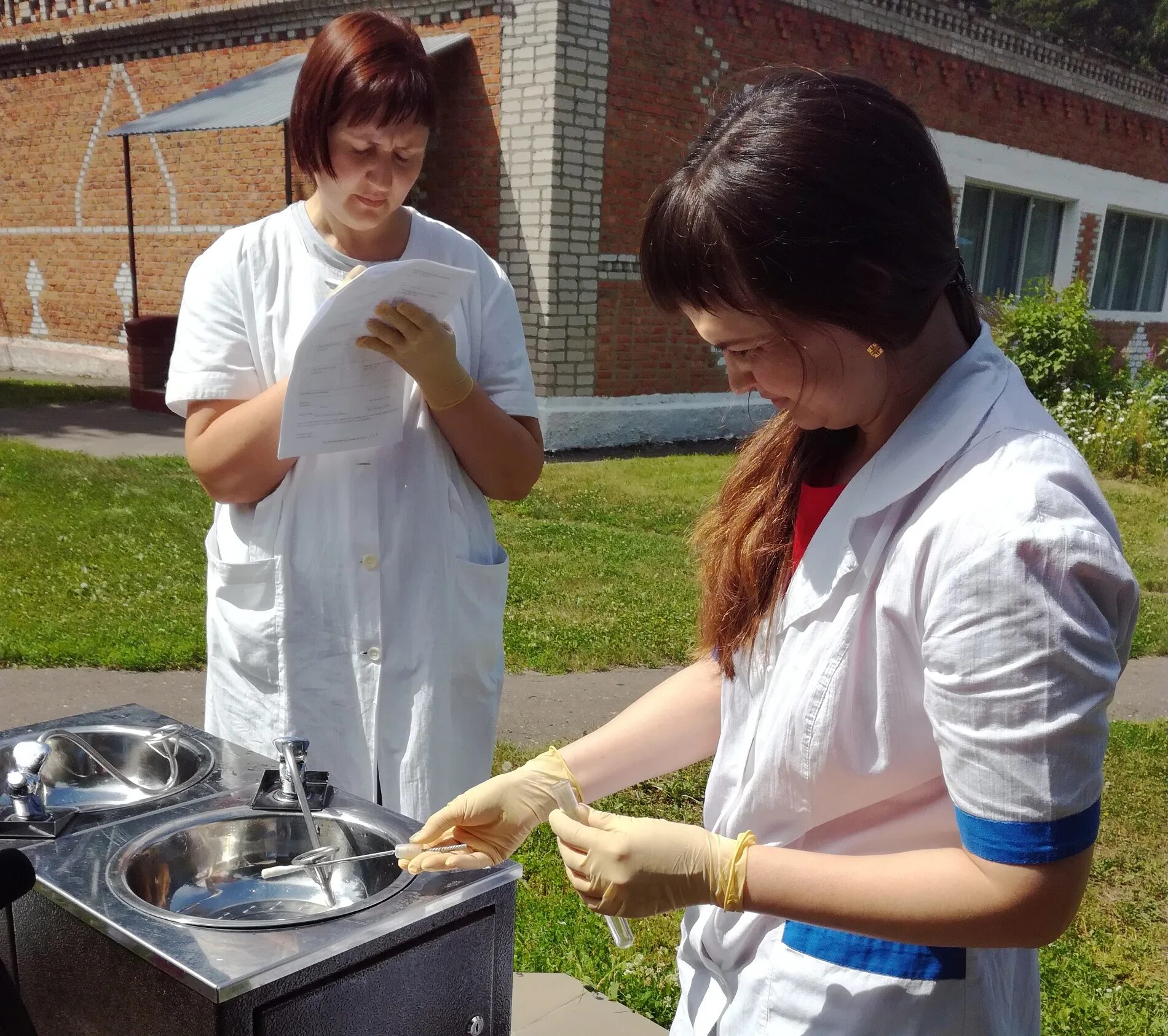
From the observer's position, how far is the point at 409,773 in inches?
83.4

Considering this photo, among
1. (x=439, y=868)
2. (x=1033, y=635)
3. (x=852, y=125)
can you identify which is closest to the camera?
(x=1033, y=635)

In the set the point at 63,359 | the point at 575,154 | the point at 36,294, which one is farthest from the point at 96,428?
the point at 36,294

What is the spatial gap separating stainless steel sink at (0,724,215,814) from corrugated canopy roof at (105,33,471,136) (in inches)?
310

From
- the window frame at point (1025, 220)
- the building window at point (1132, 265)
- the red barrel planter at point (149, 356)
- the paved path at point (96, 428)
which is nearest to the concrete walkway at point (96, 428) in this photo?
the paved path at point (96, 428)

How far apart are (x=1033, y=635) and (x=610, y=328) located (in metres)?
9.97

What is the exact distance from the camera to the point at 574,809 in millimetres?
1398

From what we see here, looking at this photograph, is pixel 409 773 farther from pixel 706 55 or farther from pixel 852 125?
pixel 706 55

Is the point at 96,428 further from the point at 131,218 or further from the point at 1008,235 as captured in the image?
the point at 1008,235

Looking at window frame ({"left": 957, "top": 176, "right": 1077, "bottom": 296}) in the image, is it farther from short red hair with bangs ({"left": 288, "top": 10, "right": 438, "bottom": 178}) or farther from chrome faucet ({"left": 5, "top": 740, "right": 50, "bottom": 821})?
chrome faucet ({"left": 5, "top": 740, "right": 50, "bottom": 821})

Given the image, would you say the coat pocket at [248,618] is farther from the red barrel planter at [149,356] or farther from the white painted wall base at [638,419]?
the red barrel planter at [149,356]

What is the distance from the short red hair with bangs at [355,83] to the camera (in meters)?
2.07

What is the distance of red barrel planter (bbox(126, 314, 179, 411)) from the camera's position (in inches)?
467

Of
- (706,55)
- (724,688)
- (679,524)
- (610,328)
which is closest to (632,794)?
(724,688)

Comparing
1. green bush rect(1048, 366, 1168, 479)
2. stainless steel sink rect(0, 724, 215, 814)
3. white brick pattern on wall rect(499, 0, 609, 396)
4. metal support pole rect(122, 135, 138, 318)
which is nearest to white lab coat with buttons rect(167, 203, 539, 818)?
stainless steel sink rect(0, 724, 215, 814)
